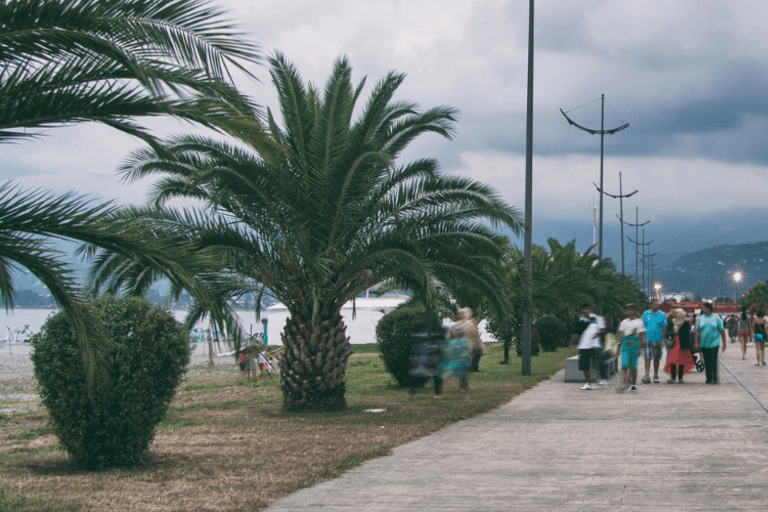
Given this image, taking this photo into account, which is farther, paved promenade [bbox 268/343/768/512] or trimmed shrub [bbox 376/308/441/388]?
trimmed shrub [bbox 376/308/441/388]

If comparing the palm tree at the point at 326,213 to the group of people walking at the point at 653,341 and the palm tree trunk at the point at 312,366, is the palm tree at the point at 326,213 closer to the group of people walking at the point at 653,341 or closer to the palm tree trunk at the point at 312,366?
the palm tree trunk at the point at 312,366

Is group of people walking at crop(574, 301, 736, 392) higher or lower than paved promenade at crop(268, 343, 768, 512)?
higher

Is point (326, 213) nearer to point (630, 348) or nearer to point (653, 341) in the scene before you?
point (630, 348)

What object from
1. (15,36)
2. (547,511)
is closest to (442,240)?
(547,511)

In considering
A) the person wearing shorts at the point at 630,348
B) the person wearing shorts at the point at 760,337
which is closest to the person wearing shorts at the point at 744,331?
the person wearing shorts at the point at 760,337

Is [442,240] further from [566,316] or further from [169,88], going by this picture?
[566,316]

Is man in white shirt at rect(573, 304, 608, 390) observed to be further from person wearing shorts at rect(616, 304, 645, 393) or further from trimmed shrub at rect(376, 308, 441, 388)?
trimmed shrub at rect(376, 308, 441, 388)

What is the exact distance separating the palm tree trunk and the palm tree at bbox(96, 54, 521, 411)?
0.05ft

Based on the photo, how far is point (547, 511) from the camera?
579 cm

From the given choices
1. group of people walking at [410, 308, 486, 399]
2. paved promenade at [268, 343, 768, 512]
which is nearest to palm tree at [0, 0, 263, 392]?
paved promenade at [268, 343, 768, 512]

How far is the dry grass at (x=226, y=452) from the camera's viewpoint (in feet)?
21.2

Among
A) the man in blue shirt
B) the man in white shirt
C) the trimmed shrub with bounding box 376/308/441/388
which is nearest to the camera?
the man in white shirt

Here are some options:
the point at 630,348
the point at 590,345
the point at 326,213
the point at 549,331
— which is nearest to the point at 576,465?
the point at 326,213

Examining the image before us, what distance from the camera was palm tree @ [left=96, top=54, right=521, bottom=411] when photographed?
11570 millimetres
